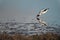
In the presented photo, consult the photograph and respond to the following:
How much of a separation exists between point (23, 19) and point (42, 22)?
166mm

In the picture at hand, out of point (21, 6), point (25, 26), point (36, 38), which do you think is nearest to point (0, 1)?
point (21, 6)

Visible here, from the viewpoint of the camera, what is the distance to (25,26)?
6.00 ft

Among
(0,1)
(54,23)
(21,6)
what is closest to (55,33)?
(54,23)

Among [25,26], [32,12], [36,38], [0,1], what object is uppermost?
[0,1]

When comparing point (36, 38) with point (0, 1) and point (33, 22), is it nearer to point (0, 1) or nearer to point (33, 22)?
point (33, 22)

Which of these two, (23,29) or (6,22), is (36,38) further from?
(6,22)

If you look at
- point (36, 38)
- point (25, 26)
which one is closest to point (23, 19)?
point (25, 26)

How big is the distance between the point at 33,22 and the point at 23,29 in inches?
4.1

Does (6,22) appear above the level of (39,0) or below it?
below

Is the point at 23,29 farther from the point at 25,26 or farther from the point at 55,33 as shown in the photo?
the point at 55,33

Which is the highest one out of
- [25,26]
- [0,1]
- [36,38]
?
[0,1]

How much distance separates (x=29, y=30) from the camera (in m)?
1.82

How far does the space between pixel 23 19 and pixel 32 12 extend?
10cm

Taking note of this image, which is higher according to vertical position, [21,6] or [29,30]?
[21,6]
